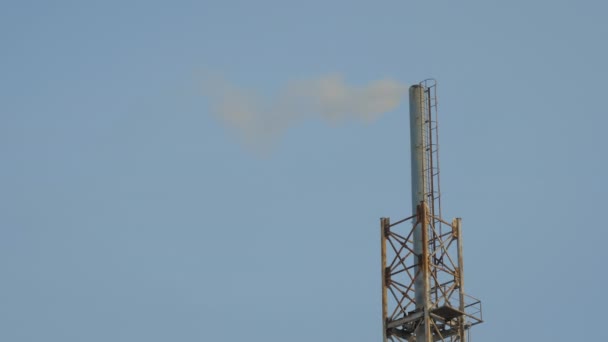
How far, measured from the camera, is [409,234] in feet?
350

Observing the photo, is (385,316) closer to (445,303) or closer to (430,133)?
(445,303)

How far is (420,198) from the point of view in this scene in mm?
107375

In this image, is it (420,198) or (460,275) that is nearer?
(460,275)

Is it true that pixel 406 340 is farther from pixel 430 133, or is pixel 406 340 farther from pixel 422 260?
pixel 430 133

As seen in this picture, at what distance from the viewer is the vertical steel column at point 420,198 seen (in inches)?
4109

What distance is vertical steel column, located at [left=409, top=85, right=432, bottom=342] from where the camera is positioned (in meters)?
104

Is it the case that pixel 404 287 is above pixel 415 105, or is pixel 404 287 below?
below

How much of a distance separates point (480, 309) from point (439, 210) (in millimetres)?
5433

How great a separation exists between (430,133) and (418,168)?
6.58 ft

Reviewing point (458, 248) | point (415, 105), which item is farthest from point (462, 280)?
point (415, 105)

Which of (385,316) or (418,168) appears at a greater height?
(418,168)

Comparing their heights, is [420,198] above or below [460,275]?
above

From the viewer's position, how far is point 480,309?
343 feet

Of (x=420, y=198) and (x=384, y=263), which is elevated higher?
(x=420, y=198)
